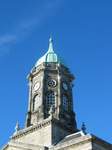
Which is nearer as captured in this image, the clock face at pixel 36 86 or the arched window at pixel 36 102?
the arched window at pixel 36 102

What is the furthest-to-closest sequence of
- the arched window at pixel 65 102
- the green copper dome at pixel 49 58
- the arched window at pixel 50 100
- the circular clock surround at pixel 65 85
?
1. the green copper dome at pixel 49 58
2. the circular clock surround at pixel 65 85
3. the arched window at pixel 65 102
4. the arched window at pixel 50 100

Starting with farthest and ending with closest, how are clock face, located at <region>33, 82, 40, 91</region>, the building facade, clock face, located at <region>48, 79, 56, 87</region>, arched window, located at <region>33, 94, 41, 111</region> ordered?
clock face, located at <region>33, 82, 40, 91</region>, clock face, located at <region>48, 79, 56, 87</region>, arched window, located at <region>33, 94, 41, 111</region>, the building facade

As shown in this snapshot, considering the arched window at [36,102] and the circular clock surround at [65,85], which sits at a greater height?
the circular clock surround at [65,85]

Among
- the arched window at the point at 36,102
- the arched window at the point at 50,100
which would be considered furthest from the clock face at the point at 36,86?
the arched window at the point at 50,100

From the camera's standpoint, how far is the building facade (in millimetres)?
53625

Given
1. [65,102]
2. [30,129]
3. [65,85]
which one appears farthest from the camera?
[65,85]

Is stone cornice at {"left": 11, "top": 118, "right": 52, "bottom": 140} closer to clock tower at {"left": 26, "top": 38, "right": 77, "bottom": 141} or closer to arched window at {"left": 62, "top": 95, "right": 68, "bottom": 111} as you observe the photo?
clock tower at {"left": 26, "top": 38, "right": 77, "bottom": 141}

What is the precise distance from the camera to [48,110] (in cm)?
5681

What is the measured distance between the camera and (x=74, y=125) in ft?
190

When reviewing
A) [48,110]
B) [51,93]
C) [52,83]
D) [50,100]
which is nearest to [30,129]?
[48,110]

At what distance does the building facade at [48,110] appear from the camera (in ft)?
176

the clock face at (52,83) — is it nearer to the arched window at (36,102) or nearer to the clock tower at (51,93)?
the clock tower at (51,93)

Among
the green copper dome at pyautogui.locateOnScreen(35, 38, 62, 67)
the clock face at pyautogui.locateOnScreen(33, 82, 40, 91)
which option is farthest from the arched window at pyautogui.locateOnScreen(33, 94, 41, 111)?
the green copper dome at pyautogui.locateOnScreen(35, 38, 62, 67)

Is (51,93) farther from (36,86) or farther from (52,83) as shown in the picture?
(36,86)
